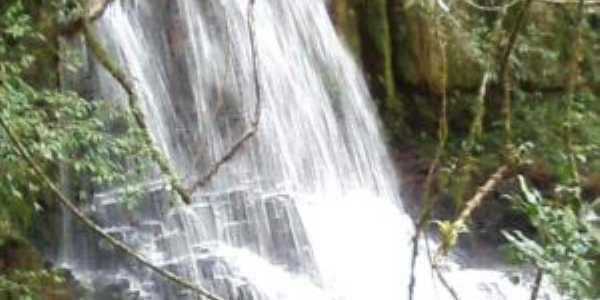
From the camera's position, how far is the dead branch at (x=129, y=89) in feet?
15.2

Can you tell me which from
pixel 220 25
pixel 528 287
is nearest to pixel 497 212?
pixel 528 287

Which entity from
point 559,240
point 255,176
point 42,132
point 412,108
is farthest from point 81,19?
point 412,108

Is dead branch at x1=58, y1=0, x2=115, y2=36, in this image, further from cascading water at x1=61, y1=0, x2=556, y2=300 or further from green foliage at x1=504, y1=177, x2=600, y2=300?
green foliage at x1=504, y1=177, x2=600, y2=300

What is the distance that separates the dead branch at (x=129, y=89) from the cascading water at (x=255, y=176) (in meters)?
0.37

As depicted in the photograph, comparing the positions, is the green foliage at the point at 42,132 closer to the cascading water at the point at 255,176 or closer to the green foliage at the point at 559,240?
the cascading water at the point at 255,176

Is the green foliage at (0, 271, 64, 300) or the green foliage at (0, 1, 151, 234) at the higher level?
the green foliage at (0, 1, 151, 234)

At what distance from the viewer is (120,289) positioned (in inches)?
223

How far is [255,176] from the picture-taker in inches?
270

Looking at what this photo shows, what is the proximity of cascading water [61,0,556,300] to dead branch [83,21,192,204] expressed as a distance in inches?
14.6

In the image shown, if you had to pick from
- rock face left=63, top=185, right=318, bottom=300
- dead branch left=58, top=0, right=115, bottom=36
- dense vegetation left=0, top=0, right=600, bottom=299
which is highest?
dead branch left=58, top=0, right=115, bottom=36

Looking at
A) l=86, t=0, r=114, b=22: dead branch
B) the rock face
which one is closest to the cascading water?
the rock face

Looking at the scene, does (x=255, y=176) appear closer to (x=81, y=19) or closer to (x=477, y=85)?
(x=81, y=19)

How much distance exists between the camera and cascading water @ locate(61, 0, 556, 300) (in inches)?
234

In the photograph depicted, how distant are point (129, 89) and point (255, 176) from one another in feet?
6.36
